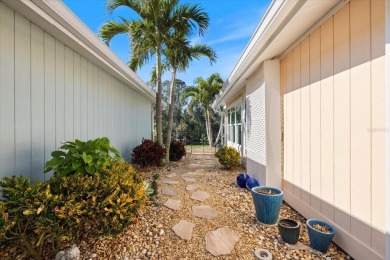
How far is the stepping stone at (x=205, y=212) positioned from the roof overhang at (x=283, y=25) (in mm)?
2975

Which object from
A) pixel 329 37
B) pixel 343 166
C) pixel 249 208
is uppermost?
pixel 329 37

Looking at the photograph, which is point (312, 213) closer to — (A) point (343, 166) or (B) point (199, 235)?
(A) point (343, 166)

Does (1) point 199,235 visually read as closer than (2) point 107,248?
No

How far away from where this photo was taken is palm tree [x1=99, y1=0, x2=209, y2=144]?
19.0ft

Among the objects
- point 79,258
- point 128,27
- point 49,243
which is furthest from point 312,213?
point 128,27

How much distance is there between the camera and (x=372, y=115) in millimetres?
1953

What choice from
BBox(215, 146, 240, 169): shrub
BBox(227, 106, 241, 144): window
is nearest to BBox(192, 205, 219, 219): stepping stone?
BBox(215, 146, 240, 169): shrub

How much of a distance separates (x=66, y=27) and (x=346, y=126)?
3.92m

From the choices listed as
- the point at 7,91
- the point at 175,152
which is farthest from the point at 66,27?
the point at 175,152

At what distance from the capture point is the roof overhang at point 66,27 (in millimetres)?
2242

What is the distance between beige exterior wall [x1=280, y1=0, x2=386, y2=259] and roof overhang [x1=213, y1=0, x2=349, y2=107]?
0.16 metres

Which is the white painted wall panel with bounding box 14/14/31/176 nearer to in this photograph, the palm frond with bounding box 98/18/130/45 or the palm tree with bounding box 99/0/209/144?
the palm tree with bounding box 99/0/209/144

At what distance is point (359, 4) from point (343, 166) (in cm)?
182

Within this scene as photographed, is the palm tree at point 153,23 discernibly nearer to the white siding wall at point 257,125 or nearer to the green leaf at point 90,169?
the white siding wall at point 257,125
